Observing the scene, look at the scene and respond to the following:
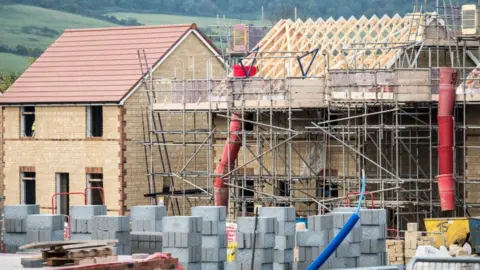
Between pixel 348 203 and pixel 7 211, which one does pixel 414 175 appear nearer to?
pixel 348 203

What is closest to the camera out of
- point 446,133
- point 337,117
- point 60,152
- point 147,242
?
point 147,242

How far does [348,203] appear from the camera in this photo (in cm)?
4738

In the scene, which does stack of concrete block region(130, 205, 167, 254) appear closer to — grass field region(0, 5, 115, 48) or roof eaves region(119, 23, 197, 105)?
roof eaves region(119, 23, 197, 105)

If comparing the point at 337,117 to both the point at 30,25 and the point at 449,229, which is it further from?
the point at 30,25

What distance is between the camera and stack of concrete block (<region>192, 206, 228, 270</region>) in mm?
32156

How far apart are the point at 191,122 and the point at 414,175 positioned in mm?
12509

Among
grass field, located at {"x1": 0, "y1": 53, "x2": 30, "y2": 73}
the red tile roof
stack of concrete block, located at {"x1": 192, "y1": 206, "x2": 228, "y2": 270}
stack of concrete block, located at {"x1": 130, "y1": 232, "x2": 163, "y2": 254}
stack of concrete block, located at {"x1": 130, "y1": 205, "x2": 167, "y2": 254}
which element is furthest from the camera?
grass field, located at {"x1": 0, "y1": 53, "x2": 30, "y2": 73}

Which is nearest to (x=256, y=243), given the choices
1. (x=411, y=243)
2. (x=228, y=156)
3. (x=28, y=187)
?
(x=411, y=243)

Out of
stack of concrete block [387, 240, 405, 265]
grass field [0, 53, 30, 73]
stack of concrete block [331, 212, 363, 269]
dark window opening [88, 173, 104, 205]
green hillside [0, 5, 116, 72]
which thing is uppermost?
green hillside [0, 5, 116, 72]

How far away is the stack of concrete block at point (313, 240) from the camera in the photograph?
33250 millimetres

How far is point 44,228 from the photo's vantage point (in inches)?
1314

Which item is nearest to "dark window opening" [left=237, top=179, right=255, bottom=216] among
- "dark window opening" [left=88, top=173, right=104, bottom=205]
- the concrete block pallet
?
"dark window opening" [left=88, top=173, right=104, bottom=205]

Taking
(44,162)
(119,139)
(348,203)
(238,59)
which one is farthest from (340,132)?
(44,162)

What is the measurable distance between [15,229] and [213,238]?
4895 mm
